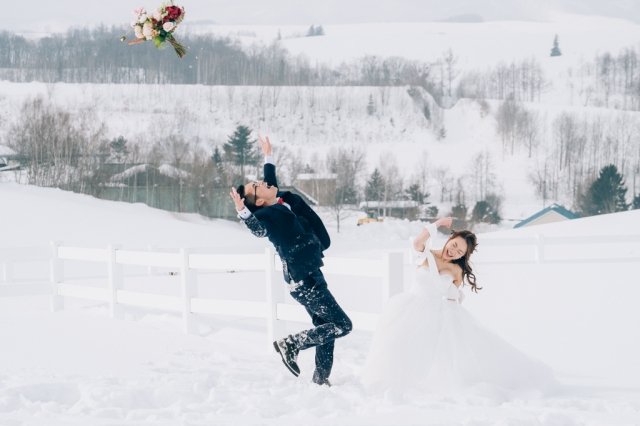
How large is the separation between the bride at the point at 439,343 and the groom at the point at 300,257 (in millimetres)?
345

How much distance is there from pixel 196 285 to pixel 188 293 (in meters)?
0.13

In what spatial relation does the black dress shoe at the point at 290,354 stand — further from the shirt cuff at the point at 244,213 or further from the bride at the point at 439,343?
the shirt cuff at the point at 244,213

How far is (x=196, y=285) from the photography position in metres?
8.54

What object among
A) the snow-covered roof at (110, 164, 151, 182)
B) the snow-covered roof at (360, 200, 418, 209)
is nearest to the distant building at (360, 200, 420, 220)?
the snow-covered roof at (360, 200, 418, 209)

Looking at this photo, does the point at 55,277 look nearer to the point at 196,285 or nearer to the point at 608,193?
the point at 196,285

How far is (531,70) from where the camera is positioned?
120750mm

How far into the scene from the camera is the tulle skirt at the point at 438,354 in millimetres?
5203

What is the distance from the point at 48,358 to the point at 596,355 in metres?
5.10

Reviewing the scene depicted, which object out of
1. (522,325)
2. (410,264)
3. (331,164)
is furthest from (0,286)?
(331,164)

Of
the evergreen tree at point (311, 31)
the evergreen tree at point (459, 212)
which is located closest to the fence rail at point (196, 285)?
the evergreen tree at point (459, 212)

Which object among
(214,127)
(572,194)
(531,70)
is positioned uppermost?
(531,70)

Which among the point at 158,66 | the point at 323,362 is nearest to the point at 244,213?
the point at 323,362

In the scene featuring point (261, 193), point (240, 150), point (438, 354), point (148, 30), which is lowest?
point (438, 354)

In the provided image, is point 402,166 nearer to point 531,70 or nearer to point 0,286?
point 531,70
